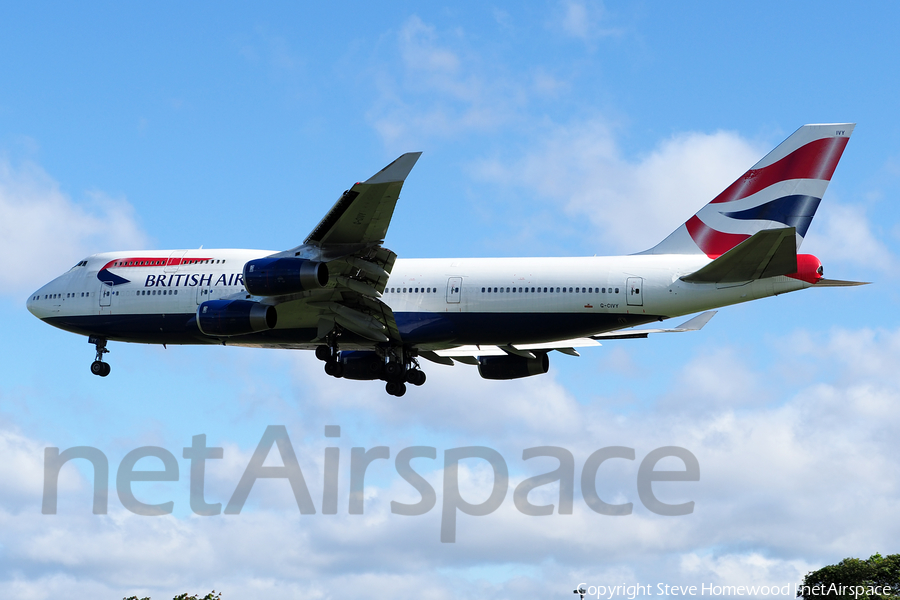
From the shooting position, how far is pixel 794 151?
31516 millimetres

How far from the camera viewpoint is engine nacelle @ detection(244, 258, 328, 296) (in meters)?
28.5

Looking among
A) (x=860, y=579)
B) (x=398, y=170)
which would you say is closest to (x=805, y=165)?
(x=398, y=170)

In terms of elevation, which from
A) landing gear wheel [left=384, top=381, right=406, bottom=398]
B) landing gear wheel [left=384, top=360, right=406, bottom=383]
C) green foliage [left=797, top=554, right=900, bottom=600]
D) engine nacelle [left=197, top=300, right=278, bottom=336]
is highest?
engine nacelle [left=197, top=300, right=278, bottom=336]

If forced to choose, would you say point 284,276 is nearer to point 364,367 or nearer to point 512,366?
point 364,367

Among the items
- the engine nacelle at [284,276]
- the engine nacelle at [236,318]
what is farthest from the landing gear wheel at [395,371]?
the engine nacelle at [284,276]

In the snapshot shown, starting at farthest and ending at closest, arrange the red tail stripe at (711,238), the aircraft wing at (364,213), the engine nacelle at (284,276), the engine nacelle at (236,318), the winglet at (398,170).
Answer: the red tail stripe at (711,238) → the engine nacelle at (236,318) → the engine nacelle at (284,276) → the aircraft wing at (364,213) → the winglet at (398,170)

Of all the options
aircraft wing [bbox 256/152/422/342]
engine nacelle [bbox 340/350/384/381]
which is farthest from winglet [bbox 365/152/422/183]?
engine nacelle [bbox 340/350/384/381]

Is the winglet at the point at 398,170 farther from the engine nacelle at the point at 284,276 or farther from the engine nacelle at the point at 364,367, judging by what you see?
the engine nacelle at the point at 364,367

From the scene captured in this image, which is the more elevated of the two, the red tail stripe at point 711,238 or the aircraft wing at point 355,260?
the red tail stripe at point 711,238

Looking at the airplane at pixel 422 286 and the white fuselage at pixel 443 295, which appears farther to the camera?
the white fuselage at pixel 443 295

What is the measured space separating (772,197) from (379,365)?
44.6ft

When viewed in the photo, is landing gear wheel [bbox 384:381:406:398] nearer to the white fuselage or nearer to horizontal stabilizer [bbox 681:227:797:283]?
the white fuselage

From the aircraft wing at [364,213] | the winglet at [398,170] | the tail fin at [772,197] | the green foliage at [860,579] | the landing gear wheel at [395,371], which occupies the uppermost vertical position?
the tail fin at [772,197]

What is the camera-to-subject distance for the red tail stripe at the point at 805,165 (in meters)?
31.1
